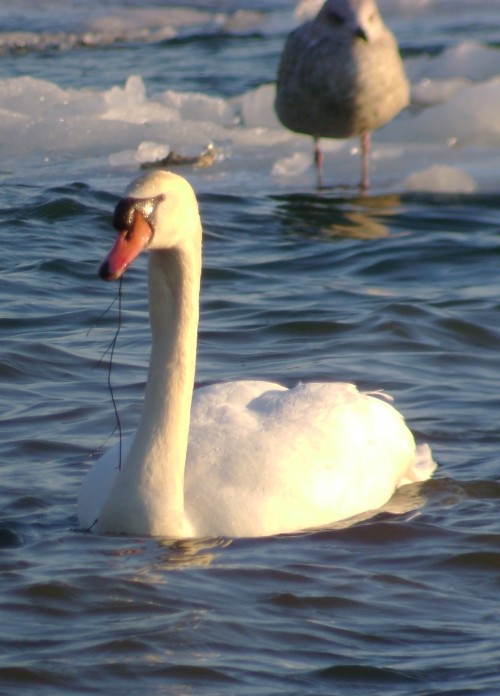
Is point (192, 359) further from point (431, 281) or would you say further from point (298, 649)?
point (431, 281)

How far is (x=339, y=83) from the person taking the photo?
36.5ft

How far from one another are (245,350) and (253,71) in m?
9.91

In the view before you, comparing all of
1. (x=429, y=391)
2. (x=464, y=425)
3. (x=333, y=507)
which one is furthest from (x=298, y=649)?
(x=429, y=391)

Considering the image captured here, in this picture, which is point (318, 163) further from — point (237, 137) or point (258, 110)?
point (258, 110)

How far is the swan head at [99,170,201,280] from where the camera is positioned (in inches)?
158

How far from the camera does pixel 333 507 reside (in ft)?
16.0

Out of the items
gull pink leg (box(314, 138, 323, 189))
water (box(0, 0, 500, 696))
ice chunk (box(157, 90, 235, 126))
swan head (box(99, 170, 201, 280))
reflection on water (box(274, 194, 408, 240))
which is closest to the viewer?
water (box(0, 0, 500, 696))

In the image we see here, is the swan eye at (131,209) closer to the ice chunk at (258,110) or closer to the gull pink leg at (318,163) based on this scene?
→ the gull pink leg at (318,163)

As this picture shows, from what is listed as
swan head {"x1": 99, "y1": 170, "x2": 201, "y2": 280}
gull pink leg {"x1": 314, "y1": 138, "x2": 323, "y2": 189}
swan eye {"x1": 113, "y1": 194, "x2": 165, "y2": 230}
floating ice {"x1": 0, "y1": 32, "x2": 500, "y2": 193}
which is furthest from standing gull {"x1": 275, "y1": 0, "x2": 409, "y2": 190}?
swan eye {"x1": 113, "y1": 194, "x2": 165, "y2": 230}

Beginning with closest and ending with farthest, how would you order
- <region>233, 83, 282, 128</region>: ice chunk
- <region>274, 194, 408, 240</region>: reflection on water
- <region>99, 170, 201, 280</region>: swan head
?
<region>99, 170, 201, 280</region>: swan head
<region>274, 194, 408, 240</region>: reflection on water
<region>233, 83, 282, 128</region>: ice chunk

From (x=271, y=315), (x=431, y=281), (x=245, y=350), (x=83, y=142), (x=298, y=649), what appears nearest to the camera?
(x=298, y=649)

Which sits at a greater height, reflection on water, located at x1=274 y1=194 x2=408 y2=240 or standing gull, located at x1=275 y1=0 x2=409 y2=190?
standing gull, located at x1=275 y1=0 x2=409 y2=190

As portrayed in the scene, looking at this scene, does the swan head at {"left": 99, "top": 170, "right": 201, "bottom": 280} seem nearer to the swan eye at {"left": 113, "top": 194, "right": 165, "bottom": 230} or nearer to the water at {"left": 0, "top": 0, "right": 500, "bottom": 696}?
the swan eye at {"left": 113, "top": 194, "right": 165, "bottom": 230}

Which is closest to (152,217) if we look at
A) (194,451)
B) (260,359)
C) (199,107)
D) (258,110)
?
(194,451)
